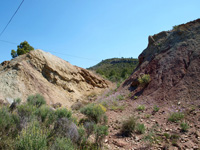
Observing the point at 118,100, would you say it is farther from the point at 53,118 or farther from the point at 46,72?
the point at 46,72

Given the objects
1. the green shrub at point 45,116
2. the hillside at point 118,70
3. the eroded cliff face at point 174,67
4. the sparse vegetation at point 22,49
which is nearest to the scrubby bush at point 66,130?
the green shrub at point 45,116

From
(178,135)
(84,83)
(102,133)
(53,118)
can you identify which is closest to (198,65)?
(178,135)

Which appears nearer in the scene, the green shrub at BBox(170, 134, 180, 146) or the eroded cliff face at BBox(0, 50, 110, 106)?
the green shrub at BBox(170, 134, 180, 146)

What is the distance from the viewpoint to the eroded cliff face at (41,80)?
1112 centimetres

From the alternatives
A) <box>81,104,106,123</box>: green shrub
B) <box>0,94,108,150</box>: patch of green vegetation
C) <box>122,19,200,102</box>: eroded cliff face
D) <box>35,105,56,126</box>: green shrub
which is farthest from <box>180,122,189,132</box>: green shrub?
<box>35,105,56,126</box>: green shrub

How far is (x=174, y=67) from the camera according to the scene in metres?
9.54

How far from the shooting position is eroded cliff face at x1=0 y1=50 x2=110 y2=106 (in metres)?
11.1

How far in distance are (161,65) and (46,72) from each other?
10709mm

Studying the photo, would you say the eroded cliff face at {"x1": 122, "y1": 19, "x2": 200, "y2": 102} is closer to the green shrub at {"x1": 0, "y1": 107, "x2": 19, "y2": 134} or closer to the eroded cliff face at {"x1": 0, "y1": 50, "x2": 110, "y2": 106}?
the eroded cliff face at {"x1": 0, "y1": 50, "x2": 110, "y2": 106}

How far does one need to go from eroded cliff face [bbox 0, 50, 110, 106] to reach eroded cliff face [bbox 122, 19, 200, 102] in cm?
653

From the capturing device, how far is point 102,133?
14.2 ft

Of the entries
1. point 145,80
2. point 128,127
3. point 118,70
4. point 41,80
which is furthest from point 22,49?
point 128,127

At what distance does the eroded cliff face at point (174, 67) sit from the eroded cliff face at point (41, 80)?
6525 mm

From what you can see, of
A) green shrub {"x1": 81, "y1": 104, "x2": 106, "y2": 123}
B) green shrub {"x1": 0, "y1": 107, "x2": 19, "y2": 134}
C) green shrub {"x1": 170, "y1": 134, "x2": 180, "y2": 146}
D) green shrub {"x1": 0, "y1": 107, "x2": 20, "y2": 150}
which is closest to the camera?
green shrub {"x1": 0, "y1": 107, "x2": 20, "y2": 150}
